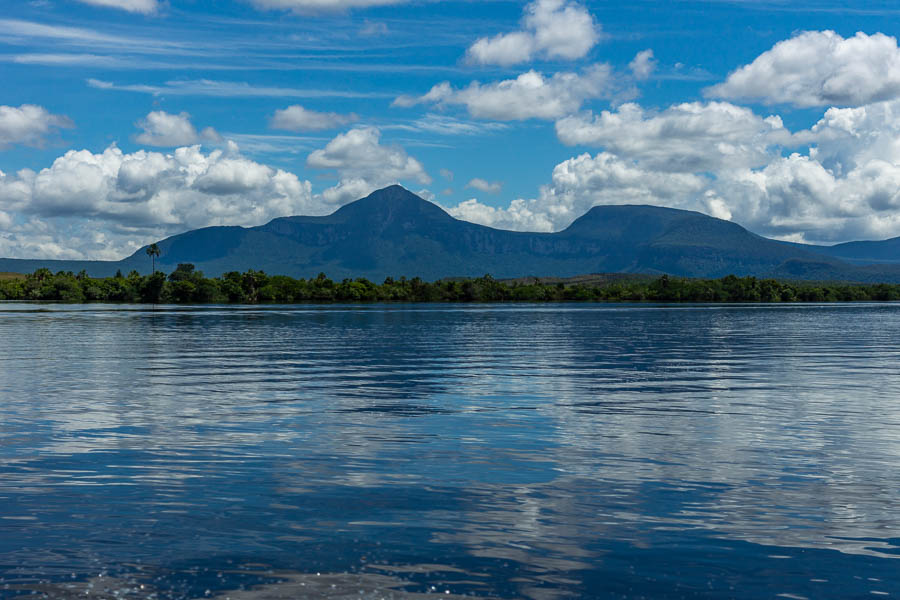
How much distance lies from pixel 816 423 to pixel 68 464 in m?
27.3

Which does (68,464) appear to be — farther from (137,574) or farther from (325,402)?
(325,402)

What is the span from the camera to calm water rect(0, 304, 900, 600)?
1548 cm

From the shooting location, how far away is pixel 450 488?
2216 cm

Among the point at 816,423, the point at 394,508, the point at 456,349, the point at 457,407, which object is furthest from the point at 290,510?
the point at 456,349

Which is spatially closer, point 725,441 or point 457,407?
point 725,441

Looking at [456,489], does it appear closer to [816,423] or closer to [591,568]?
[591,568]

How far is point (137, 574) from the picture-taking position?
15.5 m

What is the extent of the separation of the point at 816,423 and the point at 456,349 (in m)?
49.1

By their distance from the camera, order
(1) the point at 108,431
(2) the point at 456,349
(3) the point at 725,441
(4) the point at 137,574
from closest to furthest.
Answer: (4) the point at 137,574 → (3) the point at 725,441 → (1) the point at 108,431 → (2) the point at 456,349

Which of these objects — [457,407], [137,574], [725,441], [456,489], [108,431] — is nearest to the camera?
[137,574]

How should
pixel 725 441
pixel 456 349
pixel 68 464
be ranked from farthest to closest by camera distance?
pixel 456 349
pixel 725 441
pixel 68 464

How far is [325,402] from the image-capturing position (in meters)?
40.2

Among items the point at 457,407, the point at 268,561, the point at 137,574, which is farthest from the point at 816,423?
the point at 137,574

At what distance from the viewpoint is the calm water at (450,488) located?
1548 cm
